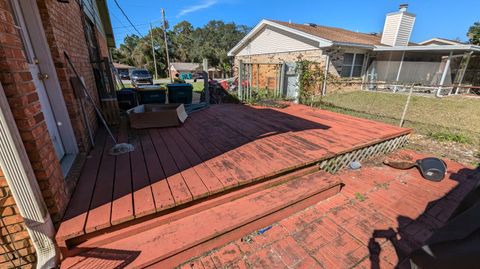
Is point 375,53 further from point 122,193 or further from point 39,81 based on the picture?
point 39,81

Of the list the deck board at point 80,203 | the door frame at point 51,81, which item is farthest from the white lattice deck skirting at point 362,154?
the door frame at point 51,81

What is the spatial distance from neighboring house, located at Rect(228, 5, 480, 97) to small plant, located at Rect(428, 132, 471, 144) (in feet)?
20.7

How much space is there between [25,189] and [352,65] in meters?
13.4

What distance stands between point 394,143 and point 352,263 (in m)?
3.27

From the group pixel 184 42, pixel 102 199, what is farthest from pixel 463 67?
pixel 184 42

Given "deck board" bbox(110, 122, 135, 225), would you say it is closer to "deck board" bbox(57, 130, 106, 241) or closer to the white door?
"deck board" bbox(57, 130, 106, 241)

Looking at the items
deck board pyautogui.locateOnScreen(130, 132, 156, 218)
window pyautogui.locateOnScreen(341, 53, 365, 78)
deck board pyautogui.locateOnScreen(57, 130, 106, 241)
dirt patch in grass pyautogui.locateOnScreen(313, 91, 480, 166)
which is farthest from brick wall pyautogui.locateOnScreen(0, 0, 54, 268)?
window pyautogui.locateOnScreen(341, 53, 365, 78)

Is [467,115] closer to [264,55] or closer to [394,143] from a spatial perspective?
[394,143]

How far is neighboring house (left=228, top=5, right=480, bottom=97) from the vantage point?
1046cm

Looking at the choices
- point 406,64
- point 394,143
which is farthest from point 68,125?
point 406,64

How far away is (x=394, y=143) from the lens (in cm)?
414

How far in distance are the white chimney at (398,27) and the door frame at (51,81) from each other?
1605 cm

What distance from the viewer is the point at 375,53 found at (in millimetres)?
12477

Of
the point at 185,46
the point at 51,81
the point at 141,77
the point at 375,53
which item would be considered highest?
the point at 185,46
